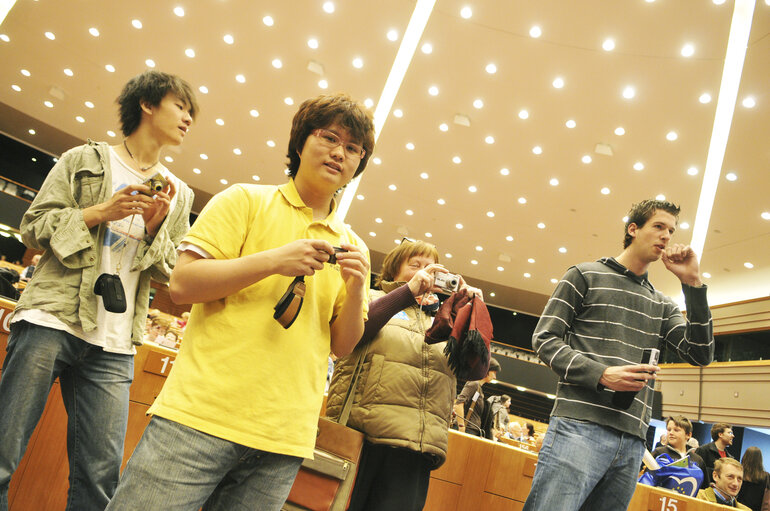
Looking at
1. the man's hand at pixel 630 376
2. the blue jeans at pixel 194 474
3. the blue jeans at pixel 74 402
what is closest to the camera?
the blue jeans at pixel 194 474

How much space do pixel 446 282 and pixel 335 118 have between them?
0.94 m

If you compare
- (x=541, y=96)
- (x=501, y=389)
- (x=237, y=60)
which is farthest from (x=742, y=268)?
(x=237, y=60)

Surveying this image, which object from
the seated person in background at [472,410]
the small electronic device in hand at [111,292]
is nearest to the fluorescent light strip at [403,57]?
the seated person in background at [472,410]

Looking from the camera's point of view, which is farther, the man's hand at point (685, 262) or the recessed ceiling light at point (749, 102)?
the recessed ceiling light at point (749, 102)

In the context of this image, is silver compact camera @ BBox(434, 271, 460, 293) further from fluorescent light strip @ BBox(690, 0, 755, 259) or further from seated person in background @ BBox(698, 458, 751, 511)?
fluorescent light strip @ BBox(690, 0, 755, 259)

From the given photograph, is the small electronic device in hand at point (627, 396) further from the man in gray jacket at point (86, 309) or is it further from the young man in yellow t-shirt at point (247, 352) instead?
the man in gray jacket at point (86, 309)

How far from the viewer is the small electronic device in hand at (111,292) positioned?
1636 millimetres

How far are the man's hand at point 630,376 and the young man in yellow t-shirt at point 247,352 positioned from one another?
47.0 inches

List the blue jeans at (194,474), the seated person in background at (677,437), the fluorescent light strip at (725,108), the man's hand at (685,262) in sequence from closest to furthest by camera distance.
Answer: the blue jeans at (194,474)
the man's hand at (685,262)
the seated person in background at (677,437)
the fluorescent light strip at (725,108)

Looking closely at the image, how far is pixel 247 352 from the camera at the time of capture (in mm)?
1177

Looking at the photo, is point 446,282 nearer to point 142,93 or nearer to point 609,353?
point 609,353

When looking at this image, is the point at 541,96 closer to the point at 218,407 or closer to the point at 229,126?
the point at 229,126

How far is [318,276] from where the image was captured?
136 centimetres

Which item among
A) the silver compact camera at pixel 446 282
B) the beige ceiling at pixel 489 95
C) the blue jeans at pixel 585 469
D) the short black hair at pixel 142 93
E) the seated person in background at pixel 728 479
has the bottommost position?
the blue jeans at pixel 585 469
